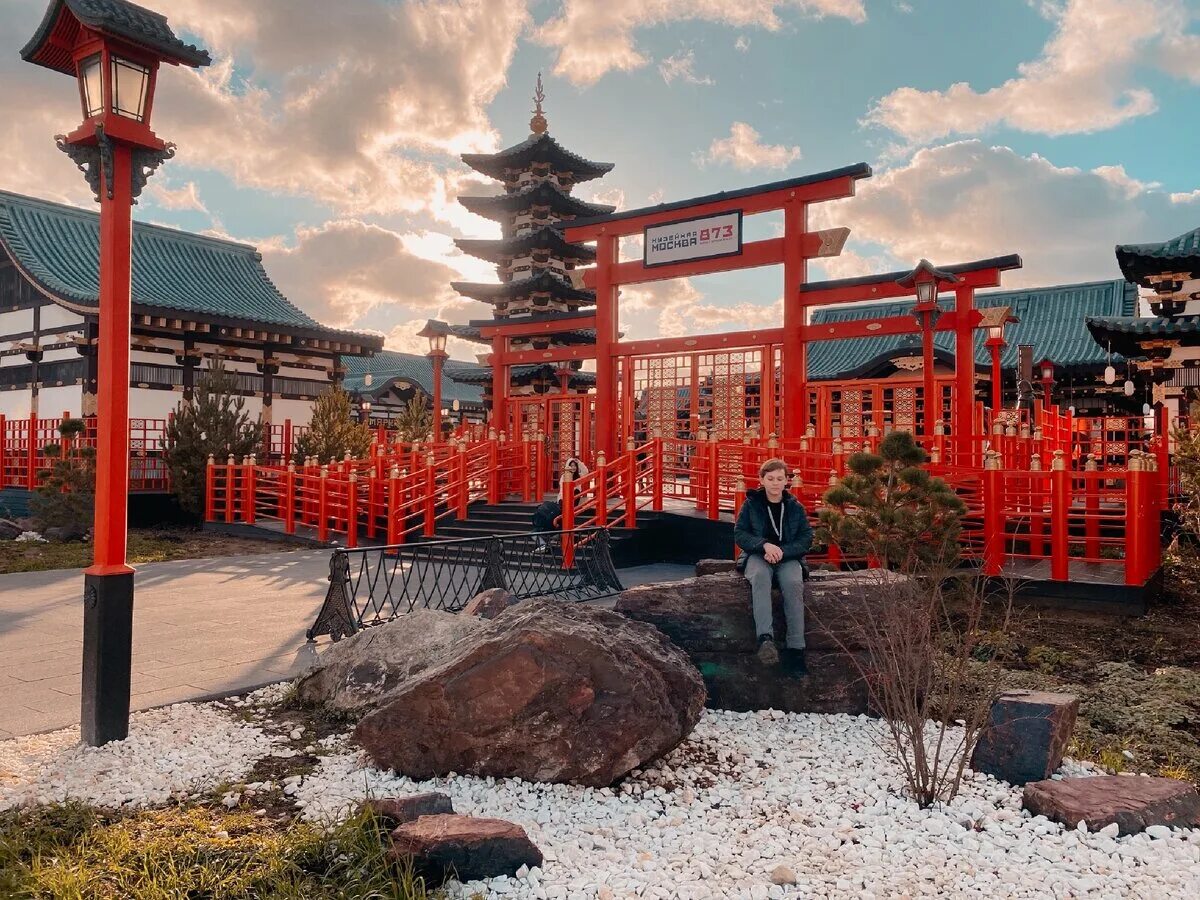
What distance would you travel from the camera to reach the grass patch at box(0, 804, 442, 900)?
3.00 m

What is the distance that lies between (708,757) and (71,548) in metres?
12.9

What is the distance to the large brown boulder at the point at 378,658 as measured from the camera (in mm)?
5191

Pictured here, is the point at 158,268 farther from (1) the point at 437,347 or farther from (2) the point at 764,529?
(2) the point at 764,529

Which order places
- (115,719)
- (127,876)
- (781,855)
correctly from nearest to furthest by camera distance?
1. (127,876)
2. (781,855)
3. (115,719)

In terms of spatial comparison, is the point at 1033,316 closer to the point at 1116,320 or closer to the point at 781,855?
the point at 1116,320

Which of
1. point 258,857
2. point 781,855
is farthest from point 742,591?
point 258,857

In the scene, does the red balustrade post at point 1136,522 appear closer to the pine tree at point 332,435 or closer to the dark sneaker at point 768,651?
the dark sneaker at point 768,651

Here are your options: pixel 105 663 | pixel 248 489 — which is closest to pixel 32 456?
pixel 248 489

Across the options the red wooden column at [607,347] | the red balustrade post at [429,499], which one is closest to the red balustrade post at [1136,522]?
the red wooden column at [607,347]

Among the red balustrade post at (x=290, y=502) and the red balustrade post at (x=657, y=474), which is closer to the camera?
the red balustrade post at (x=657, y=474)

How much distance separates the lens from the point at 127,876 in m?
3.11

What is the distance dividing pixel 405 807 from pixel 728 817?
148cm

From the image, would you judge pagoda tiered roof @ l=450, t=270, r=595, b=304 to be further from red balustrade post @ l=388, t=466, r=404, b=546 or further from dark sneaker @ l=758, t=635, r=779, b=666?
dark sneaker @ l=758, t=635, r=779, b=666

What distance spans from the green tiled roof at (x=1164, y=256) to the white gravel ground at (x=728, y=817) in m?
14.3
